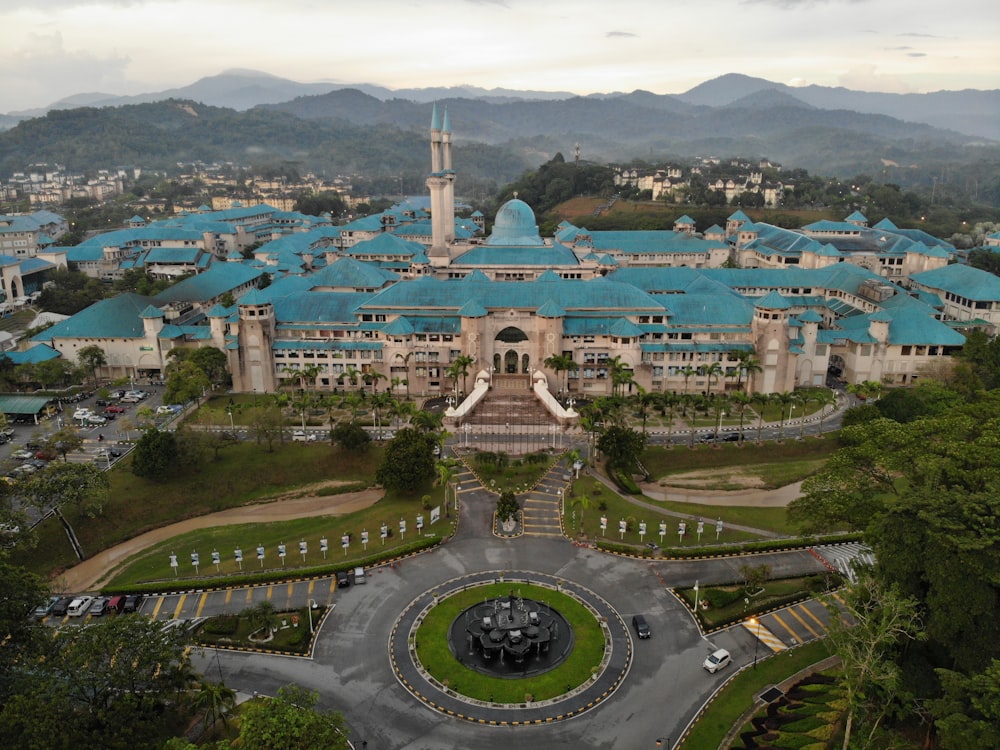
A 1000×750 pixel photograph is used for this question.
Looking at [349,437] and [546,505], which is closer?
[546,505]

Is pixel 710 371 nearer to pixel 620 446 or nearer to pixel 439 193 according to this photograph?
pixel 620 446

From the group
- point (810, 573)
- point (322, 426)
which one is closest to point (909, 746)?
point (810, 573)

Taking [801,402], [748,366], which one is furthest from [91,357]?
[801,402]

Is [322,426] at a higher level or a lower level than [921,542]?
lower

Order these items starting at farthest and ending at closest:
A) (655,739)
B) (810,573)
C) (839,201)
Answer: (839,201) → (810,573) → (655,739)

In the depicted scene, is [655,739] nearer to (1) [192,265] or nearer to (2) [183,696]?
(2) [183,696]

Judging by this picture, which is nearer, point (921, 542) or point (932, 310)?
point (921, 542)
